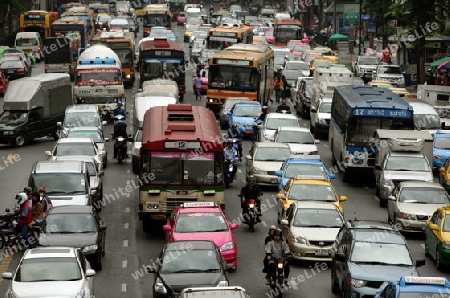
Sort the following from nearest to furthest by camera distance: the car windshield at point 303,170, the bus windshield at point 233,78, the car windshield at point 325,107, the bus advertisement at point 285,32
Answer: the car windshield at point 303,170 → the car windshield at point 325,107 → the bus windshield at point 233,78 → the bus advertisement at point 285,32

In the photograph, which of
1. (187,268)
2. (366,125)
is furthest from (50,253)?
(366,125)

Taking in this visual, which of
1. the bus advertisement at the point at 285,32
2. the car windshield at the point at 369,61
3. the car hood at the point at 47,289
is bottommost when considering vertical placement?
the bus advertisement at the point at 285,32

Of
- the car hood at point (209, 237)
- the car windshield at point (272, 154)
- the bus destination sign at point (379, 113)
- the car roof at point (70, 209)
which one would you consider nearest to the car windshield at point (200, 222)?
the car hood at point (209, 237)

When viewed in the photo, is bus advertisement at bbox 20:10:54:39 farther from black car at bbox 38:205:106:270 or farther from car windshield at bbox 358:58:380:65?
black car at bbox 38:205:106:270

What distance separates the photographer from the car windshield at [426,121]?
152 feet

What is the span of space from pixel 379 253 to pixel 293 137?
18.9m

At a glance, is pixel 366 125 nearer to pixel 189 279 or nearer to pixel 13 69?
pixel 189 279

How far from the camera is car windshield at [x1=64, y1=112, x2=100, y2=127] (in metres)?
45.9

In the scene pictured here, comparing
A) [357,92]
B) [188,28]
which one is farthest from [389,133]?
[188,28]

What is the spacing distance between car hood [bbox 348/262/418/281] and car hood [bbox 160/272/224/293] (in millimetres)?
2750

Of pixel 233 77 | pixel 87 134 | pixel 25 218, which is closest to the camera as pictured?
pixel 25 218

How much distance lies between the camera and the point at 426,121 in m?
46.6

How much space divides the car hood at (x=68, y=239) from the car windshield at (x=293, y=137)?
642 inches

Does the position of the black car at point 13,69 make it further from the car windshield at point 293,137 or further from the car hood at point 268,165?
the car hood at point 268,165
